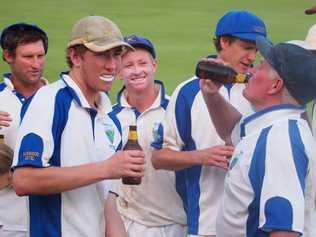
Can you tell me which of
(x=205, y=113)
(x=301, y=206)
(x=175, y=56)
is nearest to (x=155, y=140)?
(x=205, y=113)

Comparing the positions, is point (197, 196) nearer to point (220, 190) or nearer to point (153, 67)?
point (220, 190)

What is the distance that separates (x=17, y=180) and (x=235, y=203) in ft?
3.47

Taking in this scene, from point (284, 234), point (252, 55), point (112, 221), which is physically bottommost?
point (284, 234)

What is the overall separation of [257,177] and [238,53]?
1.96m

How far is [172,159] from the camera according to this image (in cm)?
610

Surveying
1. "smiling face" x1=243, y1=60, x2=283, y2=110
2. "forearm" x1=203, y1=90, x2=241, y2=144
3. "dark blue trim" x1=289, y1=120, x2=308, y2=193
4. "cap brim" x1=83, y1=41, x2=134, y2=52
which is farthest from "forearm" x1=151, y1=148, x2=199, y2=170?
"dark blue trim" x1=289, y1=120, x2=308, y2=193

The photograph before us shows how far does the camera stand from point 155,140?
6.38m

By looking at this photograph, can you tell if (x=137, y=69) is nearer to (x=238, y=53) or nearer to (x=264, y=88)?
(x=238, y=53)

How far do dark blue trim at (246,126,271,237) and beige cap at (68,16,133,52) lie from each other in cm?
99

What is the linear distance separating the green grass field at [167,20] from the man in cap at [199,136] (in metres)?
6.19

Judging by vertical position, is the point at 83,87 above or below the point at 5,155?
above

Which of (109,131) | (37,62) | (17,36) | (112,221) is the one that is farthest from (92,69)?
(17,36)

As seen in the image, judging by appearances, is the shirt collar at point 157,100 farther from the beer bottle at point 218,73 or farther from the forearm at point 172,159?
the beer bottle at point 218,73

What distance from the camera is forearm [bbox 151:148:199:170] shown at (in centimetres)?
596
